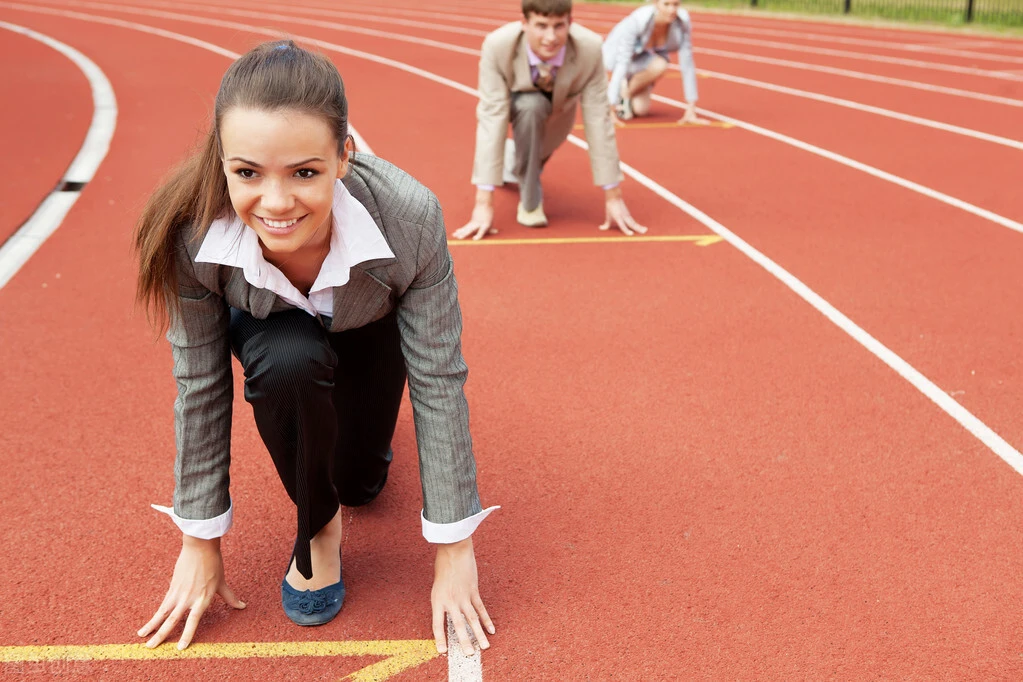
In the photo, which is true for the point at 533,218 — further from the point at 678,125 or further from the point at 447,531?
the point at 447,531

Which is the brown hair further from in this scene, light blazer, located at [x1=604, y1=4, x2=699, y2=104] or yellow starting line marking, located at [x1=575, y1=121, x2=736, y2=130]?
yellow starting line marking, located at [x1=575, y1=121, x2=736, y2=130]

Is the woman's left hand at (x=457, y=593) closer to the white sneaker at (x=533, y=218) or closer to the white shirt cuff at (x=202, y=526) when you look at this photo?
the white shirt cuff at (x=202, y=526)

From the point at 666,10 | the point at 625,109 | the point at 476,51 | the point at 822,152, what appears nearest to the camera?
the point at 822,152

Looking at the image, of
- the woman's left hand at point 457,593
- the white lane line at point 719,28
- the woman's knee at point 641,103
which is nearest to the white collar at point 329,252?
the woman's left hand at point 457,593

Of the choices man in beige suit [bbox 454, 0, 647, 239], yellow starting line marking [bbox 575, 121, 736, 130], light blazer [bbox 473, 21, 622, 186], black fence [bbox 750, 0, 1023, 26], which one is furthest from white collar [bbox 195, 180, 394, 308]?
black fence [bbox 750, 0, 1023, 26]

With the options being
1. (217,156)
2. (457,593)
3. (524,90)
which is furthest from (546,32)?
(457,593)

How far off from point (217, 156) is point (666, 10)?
7290 millimetres

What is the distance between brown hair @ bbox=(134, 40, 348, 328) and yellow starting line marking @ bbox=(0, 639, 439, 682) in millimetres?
811

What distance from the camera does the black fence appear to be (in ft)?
54.0

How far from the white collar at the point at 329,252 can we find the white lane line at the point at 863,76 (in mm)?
9296

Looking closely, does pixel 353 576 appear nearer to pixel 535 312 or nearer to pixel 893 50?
pixel 535 312

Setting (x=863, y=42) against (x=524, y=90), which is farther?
(x=863, y=42)

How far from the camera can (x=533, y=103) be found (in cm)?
591

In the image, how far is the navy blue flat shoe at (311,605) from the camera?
265 cm
